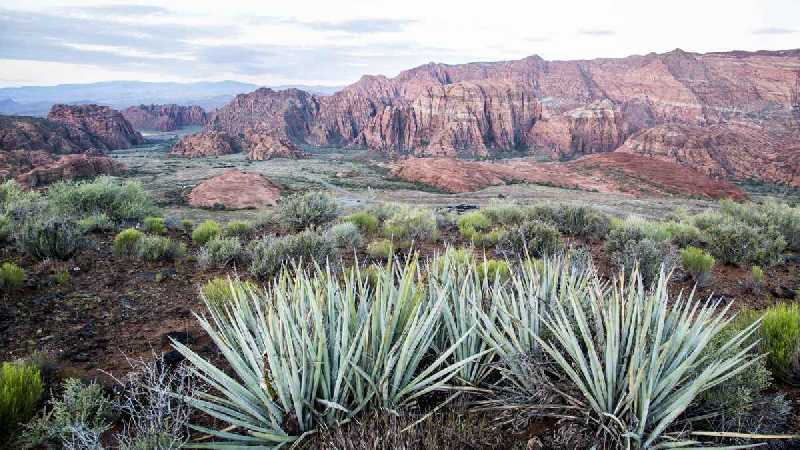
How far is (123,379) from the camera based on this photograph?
3.39 meters

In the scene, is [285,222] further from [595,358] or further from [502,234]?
[595,358]

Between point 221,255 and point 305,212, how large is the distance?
3790 mm

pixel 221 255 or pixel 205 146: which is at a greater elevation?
pixel 221 255

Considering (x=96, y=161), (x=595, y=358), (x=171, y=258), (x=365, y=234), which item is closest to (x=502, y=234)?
(x=365, y=234)

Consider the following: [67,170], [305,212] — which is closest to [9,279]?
[305,212]

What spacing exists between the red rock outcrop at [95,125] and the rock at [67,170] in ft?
127

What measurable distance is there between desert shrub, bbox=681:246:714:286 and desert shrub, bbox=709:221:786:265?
4.92 feet

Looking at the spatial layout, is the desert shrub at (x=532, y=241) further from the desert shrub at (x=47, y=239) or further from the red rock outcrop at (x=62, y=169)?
the red rock outcrop at (x=62, y=169)

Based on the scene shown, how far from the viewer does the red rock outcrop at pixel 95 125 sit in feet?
247

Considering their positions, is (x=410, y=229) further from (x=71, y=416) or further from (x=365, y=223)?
(x=71, y=416)

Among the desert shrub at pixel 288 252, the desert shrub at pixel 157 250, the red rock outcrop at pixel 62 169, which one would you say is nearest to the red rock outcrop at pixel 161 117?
the red rock outcrop at pixel 62 169

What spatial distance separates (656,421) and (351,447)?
1.47m

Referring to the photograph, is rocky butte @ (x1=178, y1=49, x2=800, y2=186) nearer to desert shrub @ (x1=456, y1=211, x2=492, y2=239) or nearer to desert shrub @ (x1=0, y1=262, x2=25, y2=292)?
desert shrub @ (x1=456, y1=211, x2=492, y2=239)

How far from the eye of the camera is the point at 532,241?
7586 mm
